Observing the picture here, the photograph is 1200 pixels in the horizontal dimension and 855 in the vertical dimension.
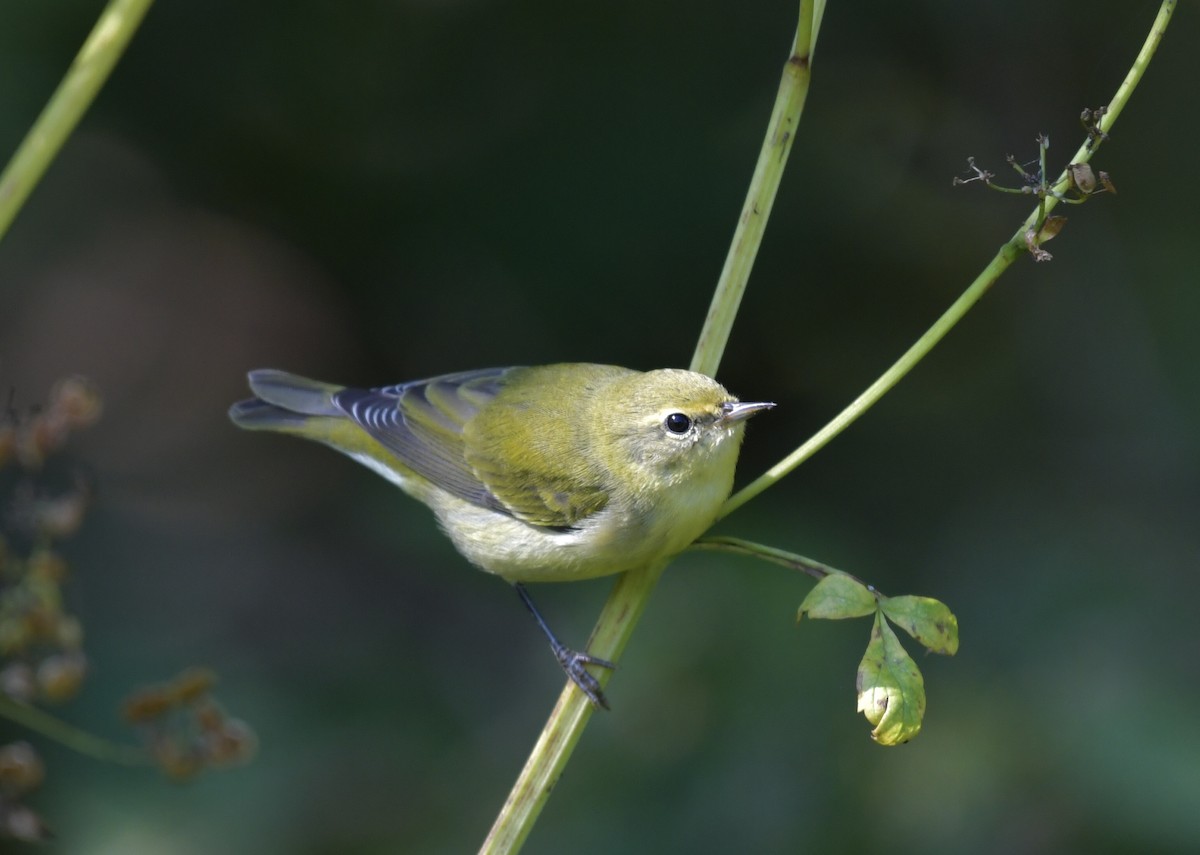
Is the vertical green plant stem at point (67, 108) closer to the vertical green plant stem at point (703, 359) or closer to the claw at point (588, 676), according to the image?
the vertical green plant stem at point (703, 359)

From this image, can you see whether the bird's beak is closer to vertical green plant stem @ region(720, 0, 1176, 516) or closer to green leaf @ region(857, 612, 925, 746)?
vertical green plant stem @ region(720, 0, 1176, 516)

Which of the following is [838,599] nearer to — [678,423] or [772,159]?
[772,159]

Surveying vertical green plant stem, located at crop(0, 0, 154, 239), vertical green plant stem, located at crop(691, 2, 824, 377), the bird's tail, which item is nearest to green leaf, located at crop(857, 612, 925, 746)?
vertical green plant stem, located at crop(691, 2, 824, 377)

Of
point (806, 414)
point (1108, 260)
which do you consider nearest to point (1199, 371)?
point (1108, 260)

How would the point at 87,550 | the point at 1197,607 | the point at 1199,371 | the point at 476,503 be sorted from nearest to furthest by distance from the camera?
1. the point at 476,503
2. the point at 1197,607
3. the point at 1199,371
4. the point at 87,550

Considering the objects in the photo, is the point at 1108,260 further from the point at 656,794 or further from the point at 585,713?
the point at 585,713

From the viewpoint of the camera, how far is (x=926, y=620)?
5.84 feet

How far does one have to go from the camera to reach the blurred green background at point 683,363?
3.38 meters

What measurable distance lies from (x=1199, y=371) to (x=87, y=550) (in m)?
3.92

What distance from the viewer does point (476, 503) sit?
125 inches

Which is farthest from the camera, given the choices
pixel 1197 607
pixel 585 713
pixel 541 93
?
pixel 541 93

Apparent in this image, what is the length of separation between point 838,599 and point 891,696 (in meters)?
0.15

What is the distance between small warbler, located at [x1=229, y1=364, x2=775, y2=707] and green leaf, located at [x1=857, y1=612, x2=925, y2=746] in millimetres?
552

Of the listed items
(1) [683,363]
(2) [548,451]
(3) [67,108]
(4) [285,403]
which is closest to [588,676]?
(2) [548,451]
